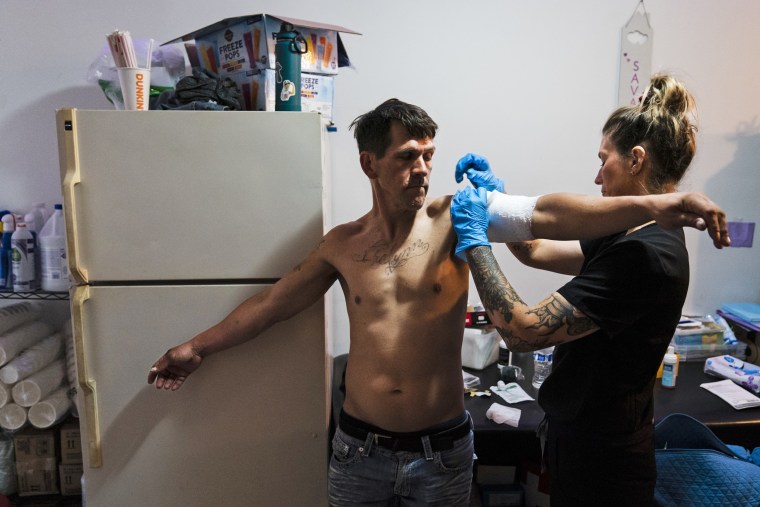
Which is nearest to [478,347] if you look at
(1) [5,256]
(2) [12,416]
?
(2) [12,416]

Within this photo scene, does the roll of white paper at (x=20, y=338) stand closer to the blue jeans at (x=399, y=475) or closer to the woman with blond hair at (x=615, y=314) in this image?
the blue jeans at (x=399, y=475)

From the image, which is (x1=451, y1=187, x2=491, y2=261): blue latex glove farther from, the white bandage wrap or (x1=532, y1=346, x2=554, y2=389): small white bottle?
(x1=532, y1=346, x2=554, y2=389): small white bottle

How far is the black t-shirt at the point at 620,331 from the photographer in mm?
1241

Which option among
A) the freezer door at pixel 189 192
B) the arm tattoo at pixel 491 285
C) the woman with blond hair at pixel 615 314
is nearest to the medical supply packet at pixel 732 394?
the woman with blond hair at pixel 615 314

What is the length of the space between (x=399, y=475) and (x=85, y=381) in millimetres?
1021

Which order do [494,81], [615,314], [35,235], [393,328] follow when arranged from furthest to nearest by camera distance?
[494,81] → [35,235] → [393,328] → [615,314]

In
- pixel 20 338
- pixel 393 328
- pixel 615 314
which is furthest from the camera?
pixel 20 338

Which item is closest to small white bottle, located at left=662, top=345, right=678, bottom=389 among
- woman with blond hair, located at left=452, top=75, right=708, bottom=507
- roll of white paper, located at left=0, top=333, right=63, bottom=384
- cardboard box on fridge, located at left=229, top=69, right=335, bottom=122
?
woman with blond hair, located at left=452, top=75, right=708, bottom=507

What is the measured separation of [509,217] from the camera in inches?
53.8

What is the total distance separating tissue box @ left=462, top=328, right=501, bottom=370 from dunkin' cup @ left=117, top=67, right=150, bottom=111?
161 cm

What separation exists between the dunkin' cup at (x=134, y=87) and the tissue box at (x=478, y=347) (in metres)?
1.61

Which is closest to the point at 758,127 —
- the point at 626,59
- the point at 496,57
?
the point at 626,59

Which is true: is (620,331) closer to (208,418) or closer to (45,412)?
(208,418)

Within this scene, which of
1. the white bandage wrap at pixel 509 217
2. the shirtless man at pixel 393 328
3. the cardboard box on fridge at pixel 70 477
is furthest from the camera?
the cardboard box on fridge at pixel 70 477
